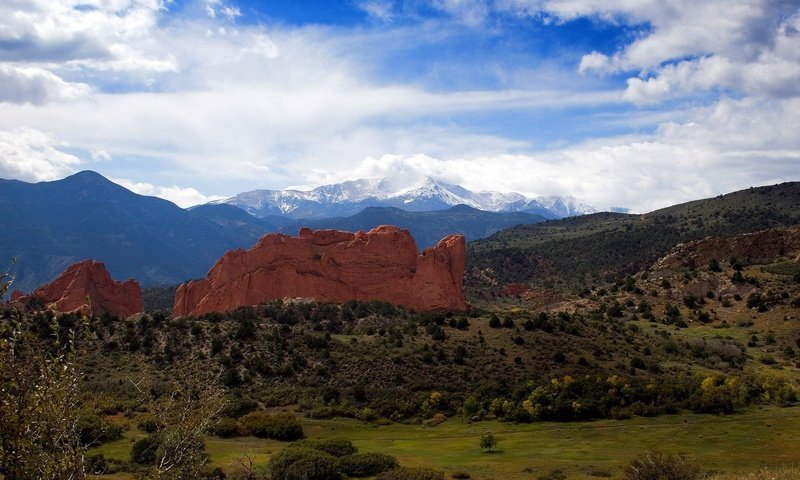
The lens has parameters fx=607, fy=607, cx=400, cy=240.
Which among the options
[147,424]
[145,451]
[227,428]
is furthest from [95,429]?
[227,428]

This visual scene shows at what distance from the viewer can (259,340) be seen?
6109 centimetres

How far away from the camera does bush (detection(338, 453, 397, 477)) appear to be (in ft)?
97.5

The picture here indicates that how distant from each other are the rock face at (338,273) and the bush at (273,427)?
5153 cm

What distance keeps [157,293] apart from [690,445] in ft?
469

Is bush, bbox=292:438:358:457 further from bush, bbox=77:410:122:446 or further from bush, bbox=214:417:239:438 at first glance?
bush, bbox=77:410:122:446

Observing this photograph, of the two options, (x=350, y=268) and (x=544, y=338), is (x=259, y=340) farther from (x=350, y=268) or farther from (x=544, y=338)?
(x=350, y=268)

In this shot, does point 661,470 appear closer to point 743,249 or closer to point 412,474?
point 412,474

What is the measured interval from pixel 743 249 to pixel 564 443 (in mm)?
72789

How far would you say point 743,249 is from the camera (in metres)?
93.7

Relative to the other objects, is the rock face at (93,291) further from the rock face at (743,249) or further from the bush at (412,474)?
the rock face at (743,249)

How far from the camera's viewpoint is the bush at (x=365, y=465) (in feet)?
97.5

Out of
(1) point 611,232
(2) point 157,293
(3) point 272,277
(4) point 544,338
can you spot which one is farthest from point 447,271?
(2) point 157,293

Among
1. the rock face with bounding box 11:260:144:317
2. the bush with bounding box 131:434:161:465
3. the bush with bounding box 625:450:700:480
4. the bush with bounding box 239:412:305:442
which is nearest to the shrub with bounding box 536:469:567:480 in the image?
the bush with bounding box 625:450:700:480

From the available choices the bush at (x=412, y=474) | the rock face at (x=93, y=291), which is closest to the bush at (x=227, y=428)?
the bush at (x=412, y=474)
